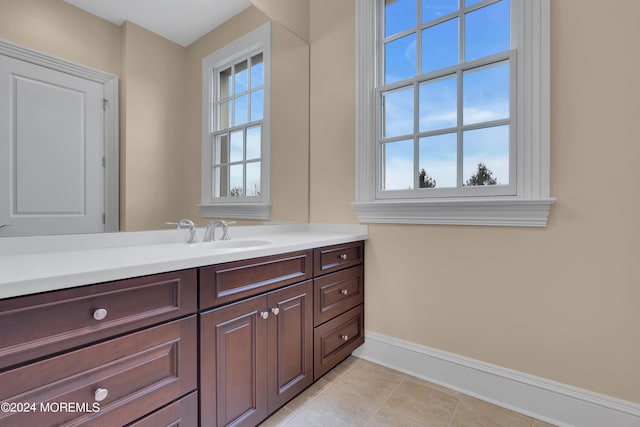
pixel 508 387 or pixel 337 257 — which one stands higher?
pixel 337 257

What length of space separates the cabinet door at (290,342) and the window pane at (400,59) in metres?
1.42

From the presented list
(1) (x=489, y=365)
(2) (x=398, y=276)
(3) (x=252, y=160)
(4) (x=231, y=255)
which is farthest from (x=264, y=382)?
(3) (x=252, y=160)

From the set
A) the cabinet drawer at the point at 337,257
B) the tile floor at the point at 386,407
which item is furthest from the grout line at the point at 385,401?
the cabinet drawer at the point at 337,257

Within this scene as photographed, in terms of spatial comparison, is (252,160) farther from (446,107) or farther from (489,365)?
(489,365)

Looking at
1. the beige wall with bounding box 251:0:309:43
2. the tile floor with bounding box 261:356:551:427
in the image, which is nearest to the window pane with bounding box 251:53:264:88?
the beige wall with bounding box 251:0:309:43

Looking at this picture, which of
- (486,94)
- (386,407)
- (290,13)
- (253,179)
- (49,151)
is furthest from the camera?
(290,13)

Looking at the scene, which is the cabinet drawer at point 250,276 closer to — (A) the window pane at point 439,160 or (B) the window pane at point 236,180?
(B) the window pane at point 236,180

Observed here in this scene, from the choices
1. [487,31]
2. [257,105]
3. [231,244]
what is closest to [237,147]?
[257,105]

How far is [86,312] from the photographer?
78cm

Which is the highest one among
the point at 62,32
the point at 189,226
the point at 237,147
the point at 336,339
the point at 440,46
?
the point at 440,46

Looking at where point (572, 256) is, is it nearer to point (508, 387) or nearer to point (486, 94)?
point (508, 387)

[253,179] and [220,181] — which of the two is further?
[253,179]

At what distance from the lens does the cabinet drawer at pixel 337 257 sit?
1.60m

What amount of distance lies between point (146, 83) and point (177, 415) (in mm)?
1402
